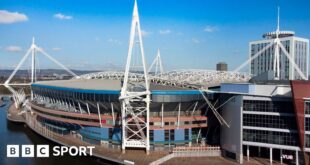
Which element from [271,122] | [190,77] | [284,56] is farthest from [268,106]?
[284,56]

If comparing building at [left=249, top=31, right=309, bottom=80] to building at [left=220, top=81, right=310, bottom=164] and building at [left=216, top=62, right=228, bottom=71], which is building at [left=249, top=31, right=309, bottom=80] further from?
building at [left=220, top=81, right=310, bottom=164]

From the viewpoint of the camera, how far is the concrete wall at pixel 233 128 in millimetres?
48344

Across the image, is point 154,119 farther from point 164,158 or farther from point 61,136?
point 61,136

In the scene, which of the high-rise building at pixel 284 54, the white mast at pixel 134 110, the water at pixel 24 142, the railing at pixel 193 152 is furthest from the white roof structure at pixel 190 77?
the high-rise building at pixel 284 54

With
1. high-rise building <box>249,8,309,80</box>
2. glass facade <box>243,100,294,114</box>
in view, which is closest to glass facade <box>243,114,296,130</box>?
glass facade <box>243,100,294,114</box>

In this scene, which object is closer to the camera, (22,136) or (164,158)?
(164,158)

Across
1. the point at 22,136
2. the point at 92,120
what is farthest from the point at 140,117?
the point at 22,136

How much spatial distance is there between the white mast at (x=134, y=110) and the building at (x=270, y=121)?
12.0m

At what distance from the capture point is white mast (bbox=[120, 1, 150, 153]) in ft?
167

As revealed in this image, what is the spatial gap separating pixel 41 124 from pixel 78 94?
2177cm

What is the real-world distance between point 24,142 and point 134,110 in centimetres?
2460

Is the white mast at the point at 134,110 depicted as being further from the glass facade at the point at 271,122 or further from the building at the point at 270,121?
the glass facade at the point at 271,122

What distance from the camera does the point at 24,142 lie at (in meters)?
65.0

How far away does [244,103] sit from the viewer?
4822 cm
